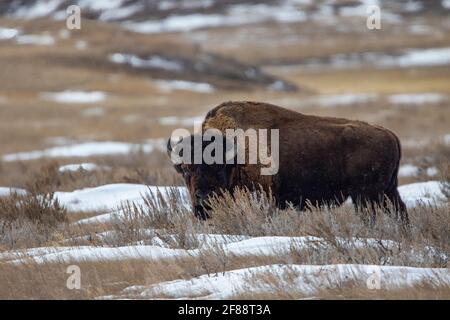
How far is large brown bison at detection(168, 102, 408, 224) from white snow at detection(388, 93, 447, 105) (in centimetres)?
2836

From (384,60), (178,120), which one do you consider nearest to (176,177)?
(178,120)

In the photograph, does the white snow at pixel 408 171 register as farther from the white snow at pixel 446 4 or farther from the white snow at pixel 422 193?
the white snow at pixel 446 4

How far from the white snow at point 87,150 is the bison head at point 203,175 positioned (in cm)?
1413

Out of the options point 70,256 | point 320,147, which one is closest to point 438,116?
point 320,147

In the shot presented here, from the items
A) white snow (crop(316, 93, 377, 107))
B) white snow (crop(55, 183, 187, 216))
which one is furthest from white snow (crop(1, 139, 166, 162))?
white snow (crop(316, 93, 377, 107))

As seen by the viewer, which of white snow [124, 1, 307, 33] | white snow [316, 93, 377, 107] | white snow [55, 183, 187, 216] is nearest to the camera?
white snow [55, 183, 187, 216]

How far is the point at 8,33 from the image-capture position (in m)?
54.0

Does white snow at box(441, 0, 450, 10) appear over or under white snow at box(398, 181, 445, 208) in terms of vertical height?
under

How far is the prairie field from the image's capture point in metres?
6.50

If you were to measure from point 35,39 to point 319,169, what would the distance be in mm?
49296

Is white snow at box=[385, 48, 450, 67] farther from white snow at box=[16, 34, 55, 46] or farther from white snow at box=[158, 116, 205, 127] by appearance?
white snow at box=[158, 116, 205, 127]

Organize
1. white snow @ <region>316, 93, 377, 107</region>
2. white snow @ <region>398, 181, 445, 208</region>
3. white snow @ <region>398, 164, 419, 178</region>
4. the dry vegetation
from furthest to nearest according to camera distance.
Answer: white snow @ <region>316, 93, 377, 107</region> → white snow @ <region>398, 164, 419, 178</region> → white snow @ <region>398, 181, 445, 208</region> → the dry vegetation

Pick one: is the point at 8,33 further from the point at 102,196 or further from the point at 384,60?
the point at 102,196
